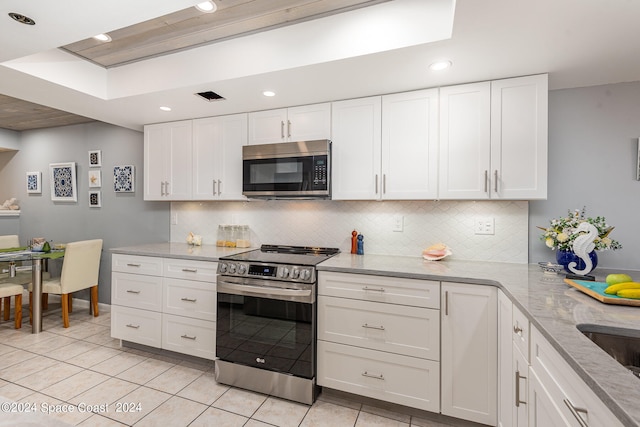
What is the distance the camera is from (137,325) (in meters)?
2.85

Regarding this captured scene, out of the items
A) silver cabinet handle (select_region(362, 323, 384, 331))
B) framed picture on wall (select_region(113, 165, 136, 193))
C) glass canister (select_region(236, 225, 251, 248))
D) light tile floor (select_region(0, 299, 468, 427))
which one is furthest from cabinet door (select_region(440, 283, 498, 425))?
framed picture on wall (select_region(113, 165, 136, 193))

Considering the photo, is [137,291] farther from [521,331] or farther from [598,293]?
[598,293]

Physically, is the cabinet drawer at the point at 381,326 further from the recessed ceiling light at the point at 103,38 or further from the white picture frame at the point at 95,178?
the white picture frame at the point at 95,178

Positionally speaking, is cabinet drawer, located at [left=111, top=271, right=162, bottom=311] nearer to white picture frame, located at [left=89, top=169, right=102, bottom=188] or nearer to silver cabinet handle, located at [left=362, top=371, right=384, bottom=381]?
white picture frame, located at [left=89, top=169, right=102, bottom=188]

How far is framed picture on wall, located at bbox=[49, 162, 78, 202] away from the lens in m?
4.19

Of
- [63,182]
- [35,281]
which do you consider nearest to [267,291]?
[35,281]

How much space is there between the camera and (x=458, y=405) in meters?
1.85

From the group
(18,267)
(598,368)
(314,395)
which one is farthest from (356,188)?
(18,267)

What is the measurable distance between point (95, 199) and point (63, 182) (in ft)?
2.28

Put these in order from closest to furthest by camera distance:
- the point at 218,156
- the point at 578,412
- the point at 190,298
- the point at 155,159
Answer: the point at 578,412 < the point at 190,298 < the point at 218,156 < the point at 155,159

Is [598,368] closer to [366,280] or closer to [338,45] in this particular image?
[366,280]

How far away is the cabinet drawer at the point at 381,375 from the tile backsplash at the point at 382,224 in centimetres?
90

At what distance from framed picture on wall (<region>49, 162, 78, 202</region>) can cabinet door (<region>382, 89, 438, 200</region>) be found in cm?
428

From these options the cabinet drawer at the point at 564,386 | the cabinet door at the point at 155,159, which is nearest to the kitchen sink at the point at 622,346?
the cabinet drawer at the point at 564,386
